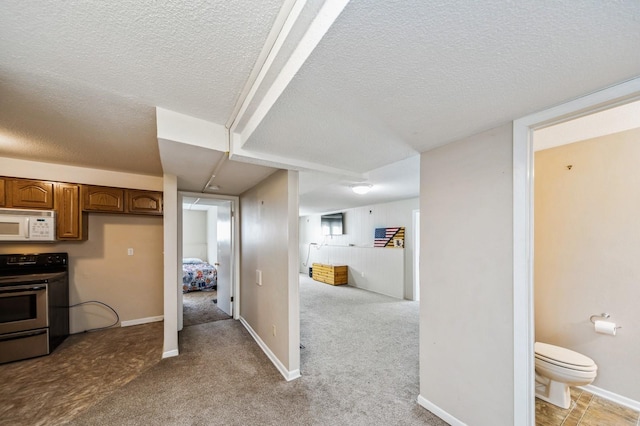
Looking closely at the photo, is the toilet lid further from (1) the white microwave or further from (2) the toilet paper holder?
(1) the white microwave

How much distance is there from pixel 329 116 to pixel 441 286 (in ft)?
4.99

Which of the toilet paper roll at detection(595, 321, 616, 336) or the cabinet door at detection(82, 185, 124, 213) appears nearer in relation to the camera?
the toilet paper roll at detection(595, 321, 616, 336)

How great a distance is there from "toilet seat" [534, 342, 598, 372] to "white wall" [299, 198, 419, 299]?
136 inches

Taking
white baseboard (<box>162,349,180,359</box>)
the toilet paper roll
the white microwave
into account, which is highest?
the white microwave

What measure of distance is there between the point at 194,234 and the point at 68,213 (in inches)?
212

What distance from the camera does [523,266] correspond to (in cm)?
149

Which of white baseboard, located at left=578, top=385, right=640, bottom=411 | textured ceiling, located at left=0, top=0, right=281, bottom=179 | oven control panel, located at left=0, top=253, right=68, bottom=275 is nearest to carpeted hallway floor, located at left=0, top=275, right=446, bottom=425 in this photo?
oven control panel, located at left=0, top=253, right=68, bottom=275

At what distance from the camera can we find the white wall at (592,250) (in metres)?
2.07

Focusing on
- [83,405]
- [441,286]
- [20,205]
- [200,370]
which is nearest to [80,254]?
[20,205]

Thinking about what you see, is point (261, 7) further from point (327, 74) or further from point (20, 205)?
point (20, 205)

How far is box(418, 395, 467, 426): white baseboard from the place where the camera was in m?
1.82

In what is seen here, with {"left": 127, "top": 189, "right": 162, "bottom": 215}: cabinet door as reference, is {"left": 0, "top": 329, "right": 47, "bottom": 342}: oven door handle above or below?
below

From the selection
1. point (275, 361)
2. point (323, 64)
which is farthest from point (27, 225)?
point (323, 64)

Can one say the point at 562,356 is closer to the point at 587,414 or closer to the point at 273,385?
the point at 587,414
